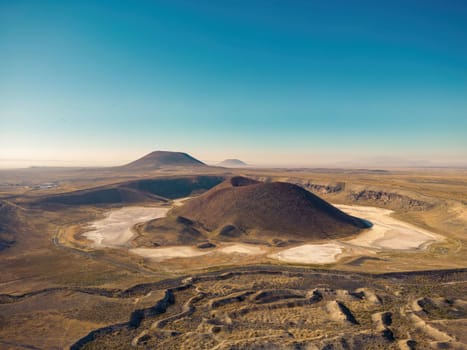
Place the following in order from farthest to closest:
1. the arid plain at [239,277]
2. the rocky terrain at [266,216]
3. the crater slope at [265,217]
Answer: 1. the rocky terrain at [266,216]
2. the crater slope at [265,217]
3. the arid plain at [239,277]

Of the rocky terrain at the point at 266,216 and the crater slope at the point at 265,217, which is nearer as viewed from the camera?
the crater slope at the point at 265,217

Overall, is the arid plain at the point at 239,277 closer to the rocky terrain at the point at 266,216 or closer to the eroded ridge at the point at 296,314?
the eroded ridge at the point at 296,314

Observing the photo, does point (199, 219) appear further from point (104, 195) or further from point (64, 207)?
point (104, 195)

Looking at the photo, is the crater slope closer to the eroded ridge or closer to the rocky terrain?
the rocky terrain

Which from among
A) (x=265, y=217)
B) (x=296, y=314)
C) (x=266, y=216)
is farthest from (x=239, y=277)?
(x=266, y=216)

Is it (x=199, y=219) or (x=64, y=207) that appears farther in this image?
(x=64, y=207)

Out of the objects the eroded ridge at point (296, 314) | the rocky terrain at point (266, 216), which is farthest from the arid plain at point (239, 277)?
the rocky terrain at point (266, 216)

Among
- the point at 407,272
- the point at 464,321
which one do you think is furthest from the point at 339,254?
the point at 464,321

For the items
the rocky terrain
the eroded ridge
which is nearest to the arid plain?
the eroded ridge
